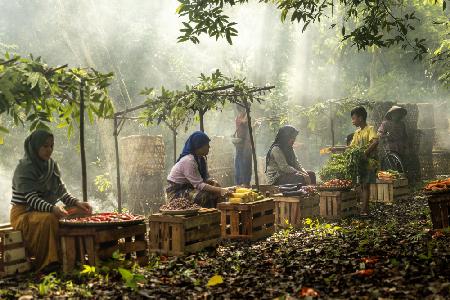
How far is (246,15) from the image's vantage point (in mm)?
32219

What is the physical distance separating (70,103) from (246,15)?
26420 millimetres

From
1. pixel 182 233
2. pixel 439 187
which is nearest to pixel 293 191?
pixel 439 187

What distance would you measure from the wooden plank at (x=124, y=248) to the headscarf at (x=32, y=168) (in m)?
1.43

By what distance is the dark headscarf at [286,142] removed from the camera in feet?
Answer: 37.0

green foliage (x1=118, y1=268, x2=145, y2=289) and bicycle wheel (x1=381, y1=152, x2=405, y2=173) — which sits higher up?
bicycle wheel (x1=381, y1=152, x2=405, y2=173)

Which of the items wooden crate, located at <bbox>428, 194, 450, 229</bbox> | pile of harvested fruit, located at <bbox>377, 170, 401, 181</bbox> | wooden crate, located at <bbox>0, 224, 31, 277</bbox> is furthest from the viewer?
pile of harvested fruit, located at <bbox>377, 170, 401, 181</bbox>

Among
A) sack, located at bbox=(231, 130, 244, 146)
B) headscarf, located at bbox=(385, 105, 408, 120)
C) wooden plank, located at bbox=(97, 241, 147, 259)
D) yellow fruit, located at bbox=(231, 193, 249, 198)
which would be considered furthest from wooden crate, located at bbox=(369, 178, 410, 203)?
wooden plank, located at bbox=(97, 241, 147, 259)

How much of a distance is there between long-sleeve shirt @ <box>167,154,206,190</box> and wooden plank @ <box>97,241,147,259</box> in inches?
77.5

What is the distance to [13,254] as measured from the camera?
6.29 meters

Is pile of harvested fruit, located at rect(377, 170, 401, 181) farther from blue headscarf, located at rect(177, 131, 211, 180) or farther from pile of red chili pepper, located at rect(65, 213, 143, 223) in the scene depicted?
pile of red chili pepper, located at rect(65, 213, 143, 223)

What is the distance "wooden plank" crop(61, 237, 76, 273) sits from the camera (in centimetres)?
628

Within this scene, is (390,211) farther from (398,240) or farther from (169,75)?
(169,75)

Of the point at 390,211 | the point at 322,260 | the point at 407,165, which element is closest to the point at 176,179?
the point at 322,260

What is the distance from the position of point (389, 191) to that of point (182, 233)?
315 inches
